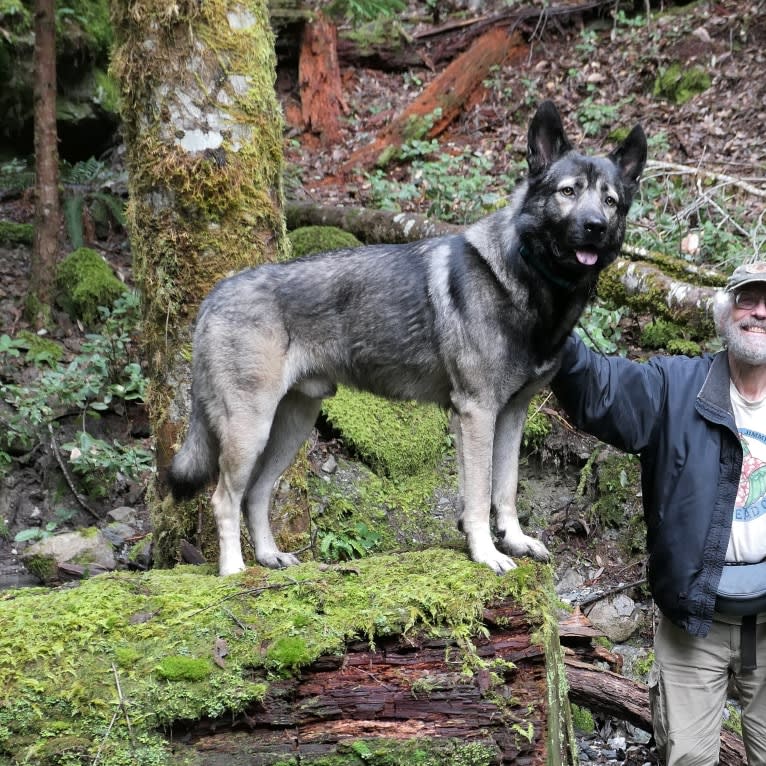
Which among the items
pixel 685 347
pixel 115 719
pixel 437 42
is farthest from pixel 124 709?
pixel 437 42

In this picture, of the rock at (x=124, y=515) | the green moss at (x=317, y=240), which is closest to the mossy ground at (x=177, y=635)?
the rock at (x=124, y=515)

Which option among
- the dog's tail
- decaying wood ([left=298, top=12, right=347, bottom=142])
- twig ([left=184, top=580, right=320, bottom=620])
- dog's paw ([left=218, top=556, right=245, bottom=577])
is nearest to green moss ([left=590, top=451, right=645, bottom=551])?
dog's paw ([left=218, top=556, right=245, bottom=577])

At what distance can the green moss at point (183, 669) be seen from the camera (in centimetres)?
319

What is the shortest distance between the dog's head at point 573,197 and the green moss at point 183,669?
2275 millimetres

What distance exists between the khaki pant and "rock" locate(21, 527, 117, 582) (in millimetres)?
3472

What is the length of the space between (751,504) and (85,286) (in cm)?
681

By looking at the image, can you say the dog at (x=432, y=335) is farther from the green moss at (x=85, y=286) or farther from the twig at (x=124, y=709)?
the green moss at (x=85, y=286)

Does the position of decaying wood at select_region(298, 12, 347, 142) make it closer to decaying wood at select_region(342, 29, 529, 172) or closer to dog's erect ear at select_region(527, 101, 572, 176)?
decaying wood at select_region(342, 29, 529, 172)

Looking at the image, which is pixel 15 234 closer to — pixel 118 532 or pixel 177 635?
pixel 118 532

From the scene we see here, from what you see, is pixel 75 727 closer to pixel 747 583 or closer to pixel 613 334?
pixel 747 583

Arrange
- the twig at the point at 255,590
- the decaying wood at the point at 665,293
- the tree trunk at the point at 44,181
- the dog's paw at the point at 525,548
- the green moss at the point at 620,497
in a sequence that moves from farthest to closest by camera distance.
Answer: the tree trunk at the point at 44,181 → the decaying wood at the point at 665,293 → the green moss at the point at 620,497 → the dog's paw at the point at 525,548 → the twig at the point at 255,590

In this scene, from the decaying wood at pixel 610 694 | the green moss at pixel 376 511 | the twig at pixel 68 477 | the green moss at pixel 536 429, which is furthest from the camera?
the green moss at pixel 536 429

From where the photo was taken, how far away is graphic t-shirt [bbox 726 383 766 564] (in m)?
3.61

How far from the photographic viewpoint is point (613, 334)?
728cm
